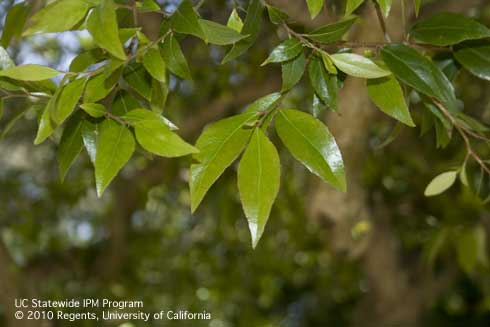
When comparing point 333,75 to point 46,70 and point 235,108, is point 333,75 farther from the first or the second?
point 235,108

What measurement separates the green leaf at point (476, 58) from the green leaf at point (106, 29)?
14.6 inches

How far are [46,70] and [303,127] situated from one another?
21 centimetres

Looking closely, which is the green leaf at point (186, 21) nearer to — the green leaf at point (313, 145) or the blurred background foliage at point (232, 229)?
the green leaf at point (313, 145)

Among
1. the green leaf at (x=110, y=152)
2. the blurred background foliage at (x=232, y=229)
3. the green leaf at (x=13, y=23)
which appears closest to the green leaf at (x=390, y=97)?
the green leaf at (x=110, y=152)

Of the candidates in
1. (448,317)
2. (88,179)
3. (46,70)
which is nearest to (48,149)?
(88,179)

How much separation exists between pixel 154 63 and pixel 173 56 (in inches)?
0.7

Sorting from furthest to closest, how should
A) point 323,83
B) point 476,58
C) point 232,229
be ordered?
1. point 232,229
2. point 476,58
3. point 323,83

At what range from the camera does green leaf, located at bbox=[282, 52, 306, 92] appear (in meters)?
0.57

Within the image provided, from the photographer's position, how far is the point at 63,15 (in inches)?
20.9

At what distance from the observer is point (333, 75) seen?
0.58 meters

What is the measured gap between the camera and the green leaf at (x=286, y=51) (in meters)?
0.55

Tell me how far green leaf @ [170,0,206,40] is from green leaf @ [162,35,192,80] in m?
0.02

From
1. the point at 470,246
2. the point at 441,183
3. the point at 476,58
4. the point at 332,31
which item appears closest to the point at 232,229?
the point at 470,246

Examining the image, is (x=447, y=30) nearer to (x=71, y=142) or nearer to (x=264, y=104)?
(x=264, y=104)
